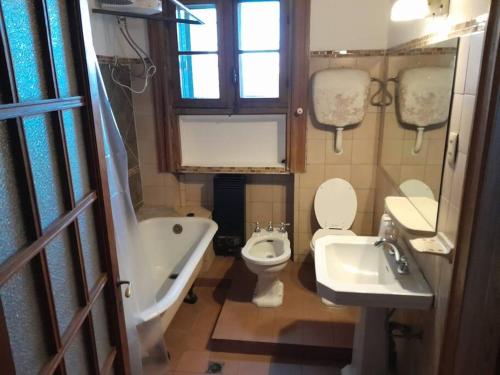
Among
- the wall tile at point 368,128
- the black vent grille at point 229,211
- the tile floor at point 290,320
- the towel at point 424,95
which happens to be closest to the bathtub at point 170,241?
Answer: the black vent grille at point 229,211

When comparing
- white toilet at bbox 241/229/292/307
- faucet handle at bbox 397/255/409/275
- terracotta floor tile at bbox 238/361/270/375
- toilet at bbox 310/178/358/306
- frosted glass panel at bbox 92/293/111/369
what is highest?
frosted glass panel at bbox 92/293/111/369

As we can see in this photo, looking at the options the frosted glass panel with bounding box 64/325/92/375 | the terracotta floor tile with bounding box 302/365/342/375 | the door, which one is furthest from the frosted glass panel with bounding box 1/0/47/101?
the terracotta floor tile with bounding box 302/365/342/375

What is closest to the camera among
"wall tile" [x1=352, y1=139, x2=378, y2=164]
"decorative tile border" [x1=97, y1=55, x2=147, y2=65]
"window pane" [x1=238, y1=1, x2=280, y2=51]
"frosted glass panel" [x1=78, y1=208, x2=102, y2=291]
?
"frosted glass panel" [x1=78, y1=208, x2=102, y2=291]

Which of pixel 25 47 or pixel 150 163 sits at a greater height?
pixel 25 47

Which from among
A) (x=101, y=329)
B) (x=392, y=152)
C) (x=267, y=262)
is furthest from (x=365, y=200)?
(x=101, y=329)

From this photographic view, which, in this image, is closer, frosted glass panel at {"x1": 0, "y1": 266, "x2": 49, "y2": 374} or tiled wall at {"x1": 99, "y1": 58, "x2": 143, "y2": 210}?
frosted glass panel at {"x1": 0, "y1": 266, "x2": 49, "y2": 374}

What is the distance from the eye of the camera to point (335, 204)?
2975 millimetres

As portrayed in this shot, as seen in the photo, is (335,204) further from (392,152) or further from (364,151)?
(392,152)

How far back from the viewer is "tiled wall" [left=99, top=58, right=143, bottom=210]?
2604 mm

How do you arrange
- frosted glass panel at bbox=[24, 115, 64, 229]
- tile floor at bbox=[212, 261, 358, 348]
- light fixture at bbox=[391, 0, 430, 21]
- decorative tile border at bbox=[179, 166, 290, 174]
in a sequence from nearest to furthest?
frosted glass panel at bbox=[24, 115, 64, 229], light fixture at bbox=[391, 0, 430, 21], tile floor at bbox=[212, 261, 358, 348], decorative tile border at bbox=[179, 166, 290, 174]

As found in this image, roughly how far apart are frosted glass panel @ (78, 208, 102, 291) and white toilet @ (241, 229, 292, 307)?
4.86 feet

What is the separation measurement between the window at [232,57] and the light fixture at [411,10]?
102cm

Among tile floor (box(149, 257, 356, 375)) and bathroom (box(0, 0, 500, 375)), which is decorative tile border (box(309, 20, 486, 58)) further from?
tile floor (box(149, 257, 356, 375))

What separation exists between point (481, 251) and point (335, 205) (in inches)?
68.4
